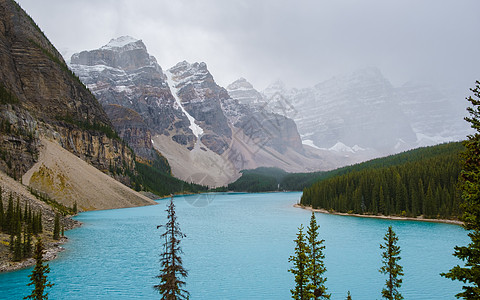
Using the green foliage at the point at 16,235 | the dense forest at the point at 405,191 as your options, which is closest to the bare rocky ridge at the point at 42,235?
the green foliage at the point at 16,235

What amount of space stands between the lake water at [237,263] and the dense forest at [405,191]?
1043cm

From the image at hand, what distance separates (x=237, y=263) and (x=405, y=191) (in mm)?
51359

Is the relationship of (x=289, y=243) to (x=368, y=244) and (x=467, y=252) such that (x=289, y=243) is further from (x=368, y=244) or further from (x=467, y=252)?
(x=467, y=252)

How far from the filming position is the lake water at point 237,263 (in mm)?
24141

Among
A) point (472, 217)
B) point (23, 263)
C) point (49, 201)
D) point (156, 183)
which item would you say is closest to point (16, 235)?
point (23, 263)

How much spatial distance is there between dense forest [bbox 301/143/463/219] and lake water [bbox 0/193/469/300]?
10.4 metres

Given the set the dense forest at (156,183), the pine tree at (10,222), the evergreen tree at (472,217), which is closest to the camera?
the evergreen tree at (472,217)

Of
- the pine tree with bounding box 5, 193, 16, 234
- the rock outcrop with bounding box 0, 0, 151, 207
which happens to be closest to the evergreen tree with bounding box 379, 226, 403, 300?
the pine tree with bounding box 5, 193, 16, 234

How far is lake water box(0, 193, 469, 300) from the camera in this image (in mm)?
24141

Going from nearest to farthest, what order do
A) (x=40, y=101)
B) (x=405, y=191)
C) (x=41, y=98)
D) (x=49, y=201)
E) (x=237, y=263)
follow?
(x=237, y=263), (x=49, y=201), (x=405, y=191), (x=40, y=101), (x=41, y=98)

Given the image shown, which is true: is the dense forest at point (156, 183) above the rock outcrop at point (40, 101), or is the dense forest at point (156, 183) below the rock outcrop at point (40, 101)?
below

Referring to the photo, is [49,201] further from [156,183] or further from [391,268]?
[156,183]

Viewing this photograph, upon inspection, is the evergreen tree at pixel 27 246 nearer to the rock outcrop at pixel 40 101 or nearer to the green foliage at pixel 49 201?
the green foliage at pixel 49 201

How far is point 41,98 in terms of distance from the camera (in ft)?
321
